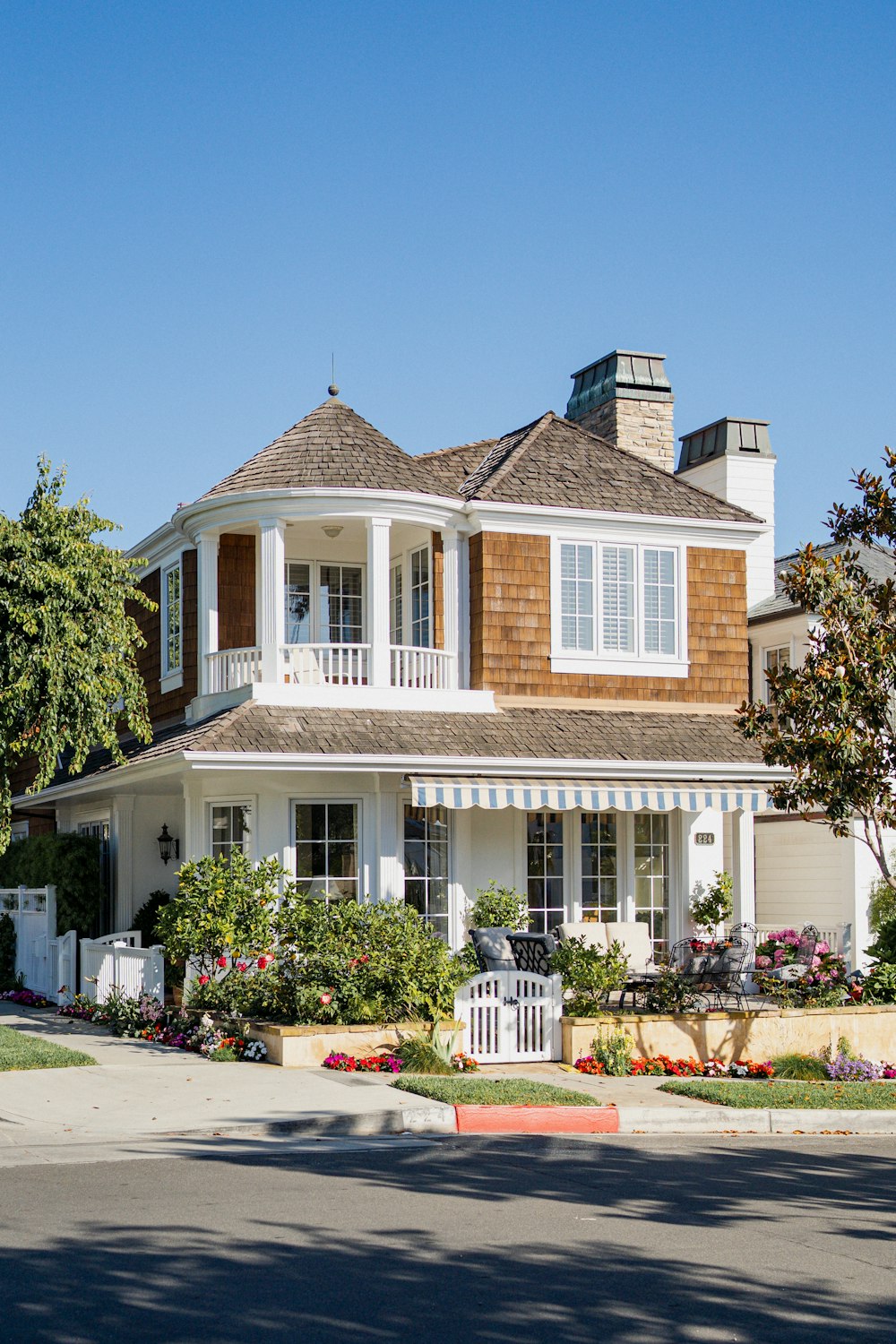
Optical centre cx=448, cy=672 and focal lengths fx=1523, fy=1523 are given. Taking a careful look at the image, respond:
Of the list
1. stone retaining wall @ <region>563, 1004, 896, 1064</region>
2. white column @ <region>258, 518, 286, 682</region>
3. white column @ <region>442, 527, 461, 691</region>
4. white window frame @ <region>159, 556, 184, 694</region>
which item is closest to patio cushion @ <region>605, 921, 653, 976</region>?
stone retaining wall @ <region>563, 1004, 896, 1064</region>

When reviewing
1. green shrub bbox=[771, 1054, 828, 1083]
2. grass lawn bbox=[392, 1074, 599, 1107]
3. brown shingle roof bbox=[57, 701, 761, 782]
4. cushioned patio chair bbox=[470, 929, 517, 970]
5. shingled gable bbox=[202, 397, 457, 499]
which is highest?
shingled gable bbox=[202, 397, 457, 499]

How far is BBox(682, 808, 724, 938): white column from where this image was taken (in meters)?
21.1

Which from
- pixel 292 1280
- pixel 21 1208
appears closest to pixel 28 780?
pixel 21 1208

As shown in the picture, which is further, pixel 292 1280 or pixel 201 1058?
pixel 201 1058

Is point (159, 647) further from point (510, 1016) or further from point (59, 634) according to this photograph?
point (510, 1016)

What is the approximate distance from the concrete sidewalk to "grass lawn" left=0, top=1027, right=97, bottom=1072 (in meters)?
0.22

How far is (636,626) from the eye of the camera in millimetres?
21500

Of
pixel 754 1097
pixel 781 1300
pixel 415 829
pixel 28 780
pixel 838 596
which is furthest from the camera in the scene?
pixel 28 780

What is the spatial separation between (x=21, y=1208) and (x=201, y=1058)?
6848 mm

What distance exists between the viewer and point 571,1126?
41.5 feet

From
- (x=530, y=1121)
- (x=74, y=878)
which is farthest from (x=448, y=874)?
(x=530, y=1121)

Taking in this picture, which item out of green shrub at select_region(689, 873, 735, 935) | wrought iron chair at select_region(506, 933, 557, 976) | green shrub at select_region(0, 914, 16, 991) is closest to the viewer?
wrought iron chair at select_region(506, 933, 557, 976)

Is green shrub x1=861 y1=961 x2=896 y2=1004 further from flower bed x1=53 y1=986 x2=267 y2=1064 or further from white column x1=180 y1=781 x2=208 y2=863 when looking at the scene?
white column x1=180 y1=781 x2=208 y2=863

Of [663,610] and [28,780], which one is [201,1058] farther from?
[28,780]
